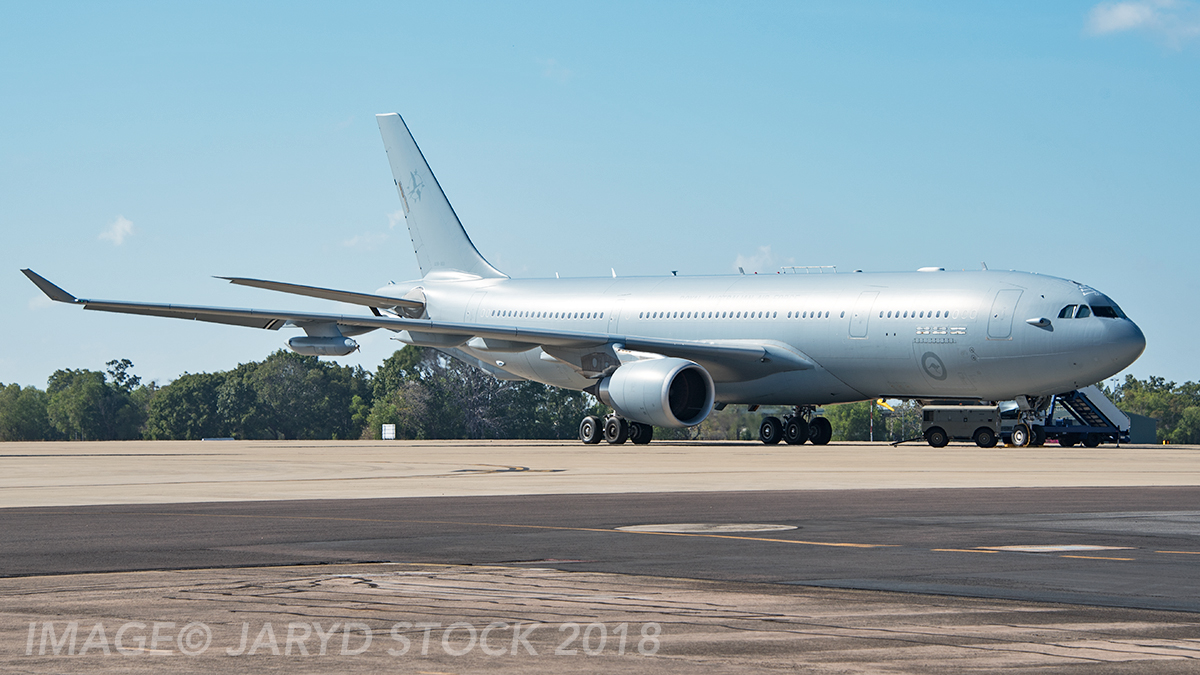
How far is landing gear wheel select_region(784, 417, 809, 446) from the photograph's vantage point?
137 ft

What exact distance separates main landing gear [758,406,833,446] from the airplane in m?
0.04

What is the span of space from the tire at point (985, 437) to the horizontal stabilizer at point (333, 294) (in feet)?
59.4

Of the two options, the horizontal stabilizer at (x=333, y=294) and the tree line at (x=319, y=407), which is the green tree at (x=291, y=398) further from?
the horizontal stabilizer at (x=333, y=294)

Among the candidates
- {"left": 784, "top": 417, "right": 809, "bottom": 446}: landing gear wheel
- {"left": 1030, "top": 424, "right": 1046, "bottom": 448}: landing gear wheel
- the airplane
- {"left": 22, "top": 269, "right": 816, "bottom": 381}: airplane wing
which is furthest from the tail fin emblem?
{"left": 1030, "top": 424, "right": 1046, "bottom": 448}: landing gear wheel

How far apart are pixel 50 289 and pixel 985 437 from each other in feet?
76.4

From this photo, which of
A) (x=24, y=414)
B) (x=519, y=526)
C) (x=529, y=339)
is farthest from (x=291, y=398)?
(x=519, y=526)

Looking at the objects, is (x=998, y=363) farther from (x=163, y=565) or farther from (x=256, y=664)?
(x=256, y=664)

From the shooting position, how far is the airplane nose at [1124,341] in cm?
3478

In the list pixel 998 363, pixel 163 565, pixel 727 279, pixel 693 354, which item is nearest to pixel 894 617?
pixel 163 565

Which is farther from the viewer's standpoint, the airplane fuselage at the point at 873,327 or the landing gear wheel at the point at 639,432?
the landing gear wheel at the point at 639,432

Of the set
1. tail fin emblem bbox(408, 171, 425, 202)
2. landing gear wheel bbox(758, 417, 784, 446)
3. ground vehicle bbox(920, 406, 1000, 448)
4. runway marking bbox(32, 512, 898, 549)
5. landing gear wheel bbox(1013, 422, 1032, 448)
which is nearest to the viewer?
runway marking bbox(32, 512, 898, 549)

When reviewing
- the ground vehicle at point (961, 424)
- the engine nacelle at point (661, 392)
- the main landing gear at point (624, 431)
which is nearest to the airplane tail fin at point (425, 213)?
the main landing gear at point (624, 431)

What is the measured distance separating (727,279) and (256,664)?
36640 millimetres

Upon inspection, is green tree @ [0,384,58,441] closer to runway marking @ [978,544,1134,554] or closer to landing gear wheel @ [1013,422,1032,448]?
landing gear wheel @ [1013,422,1032,448]
